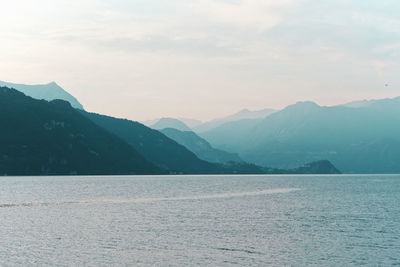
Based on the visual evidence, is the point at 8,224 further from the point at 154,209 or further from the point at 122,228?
the point at 154,209

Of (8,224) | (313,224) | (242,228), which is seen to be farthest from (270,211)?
(8,224)

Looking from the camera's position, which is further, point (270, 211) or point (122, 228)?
point (270, 211)

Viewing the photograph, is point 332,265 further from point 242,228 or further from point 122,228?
point 122,228

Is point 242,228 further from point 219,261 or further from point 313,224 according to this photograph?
point 219,261

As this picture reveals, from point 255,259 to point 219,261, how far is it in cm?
638

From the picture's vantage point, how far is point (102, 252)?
86438 mm

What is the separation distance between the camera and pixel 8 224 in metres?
125

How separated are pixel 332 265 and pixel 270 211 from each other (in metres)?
85.3

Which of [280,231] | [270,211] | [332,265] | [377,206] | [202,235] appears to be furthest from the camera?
[377,206]

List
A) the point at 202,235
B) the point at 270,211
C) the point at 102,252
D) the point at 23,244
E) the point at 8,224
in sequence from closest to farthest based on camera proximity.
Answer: the point at 102,252, the point at 23,244, the point at 202,235, the point at 8,224, the point at 270,211

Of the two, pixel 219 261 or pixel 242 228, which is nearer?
pixel 219 261

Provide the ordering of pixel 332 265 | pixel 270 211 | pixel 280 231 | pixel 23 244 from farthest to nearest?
Result: pixel 270 211 < pixel 280 231 < pixel 23 244 < pixel 332 265

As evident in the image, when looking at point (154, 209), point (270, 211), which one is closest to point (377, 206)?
point (270, 211)

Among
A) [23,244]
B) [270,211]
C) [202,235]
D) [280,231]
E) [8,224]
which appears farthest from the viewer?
[270,211]
